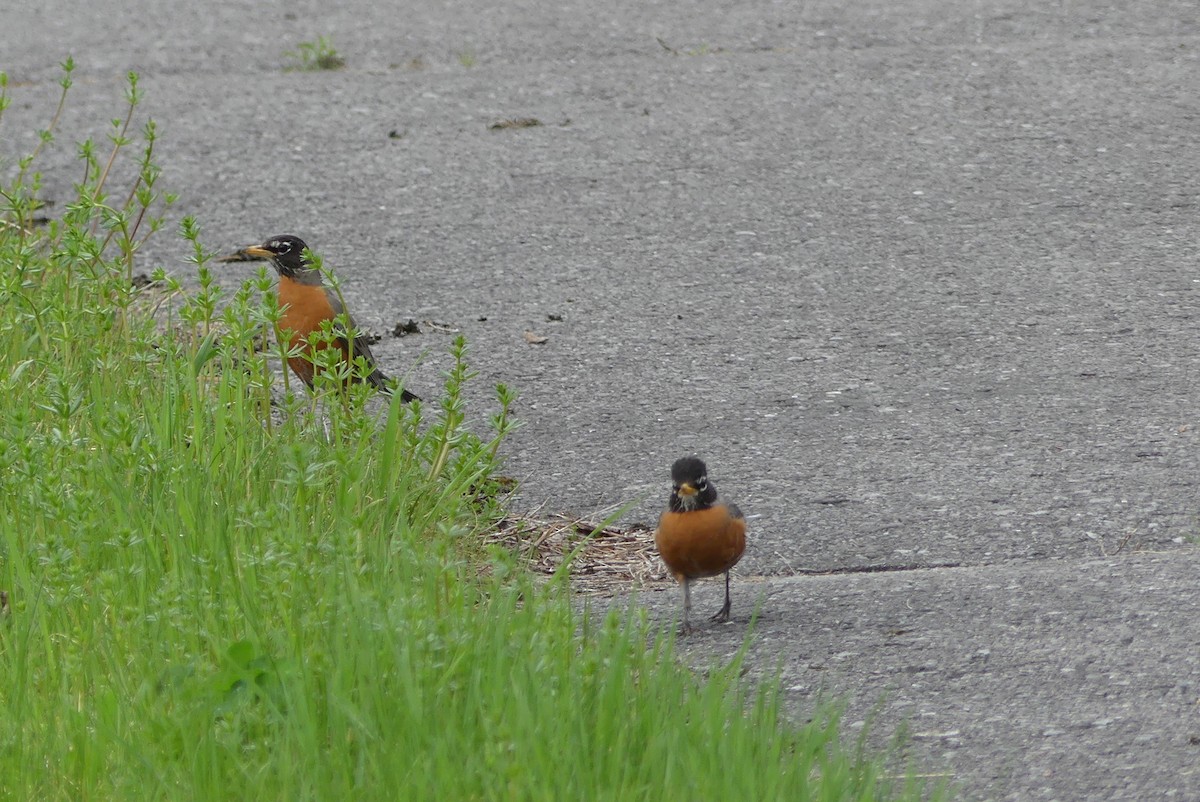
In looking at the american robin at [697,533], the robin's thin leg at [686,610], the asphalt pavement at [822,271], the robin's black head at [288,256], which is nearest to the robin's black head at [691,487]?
the american robin at [697,533]

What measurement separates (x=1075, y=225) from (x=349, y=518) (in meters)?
4.36

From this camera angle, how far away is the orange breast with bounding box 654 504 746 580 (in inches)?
173

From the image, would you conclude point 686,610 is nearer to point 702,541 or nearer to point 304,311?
point 702,541

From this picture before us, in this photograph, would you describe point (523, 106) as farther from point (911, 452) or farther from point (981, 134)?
point (911, 452)

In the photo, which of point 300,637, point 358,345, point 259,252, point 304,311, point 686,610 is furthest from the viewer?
point 259,252

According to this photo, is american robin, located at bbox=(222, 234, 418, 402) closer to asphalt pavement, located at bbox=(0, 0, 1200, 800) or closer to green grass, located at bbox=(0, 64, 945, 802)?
asphalt pavement, located at bbox=(0, 0, 1200, 800)

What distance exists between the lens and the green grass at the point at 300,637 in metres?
3.26

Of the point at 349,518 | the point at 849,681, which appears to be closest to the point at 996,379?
the point at 849,681

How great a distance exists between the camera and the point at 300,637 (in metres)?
3.69

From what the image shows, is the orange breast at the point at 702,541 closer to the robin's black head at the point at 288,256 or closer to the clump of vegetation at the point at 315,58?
the robin's black head at the point at 288,256

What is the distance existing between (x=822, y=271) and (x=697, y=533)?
306cm

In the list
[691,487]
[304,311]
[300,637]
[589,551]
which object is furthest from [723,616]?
[304,311]

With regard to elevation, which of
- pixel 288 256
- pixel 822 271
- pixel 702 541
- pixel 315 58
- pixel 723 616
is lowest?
pixel 723 616

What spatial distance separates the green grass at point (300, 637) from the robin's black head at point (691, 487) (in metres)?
0.37
